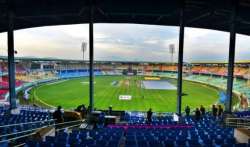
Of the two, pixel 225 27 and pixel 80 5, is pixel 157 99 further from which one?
pixel 80 5

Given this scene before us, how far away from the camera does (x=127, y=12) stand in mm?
16688

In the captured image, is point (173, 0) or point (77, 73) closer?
point (173, 0)

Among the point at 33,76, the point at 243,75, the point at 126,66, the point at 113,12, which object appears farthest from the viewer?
the point at 126,66

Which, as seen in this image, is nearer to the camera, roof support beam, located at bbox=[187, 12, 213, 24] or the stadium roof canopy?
the stadium roof canopy

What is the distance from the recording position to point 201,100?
40594 millimetres

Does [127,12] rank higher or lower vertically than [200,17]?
higher

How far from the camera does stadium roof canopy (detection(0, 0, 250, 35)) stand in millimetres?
14469

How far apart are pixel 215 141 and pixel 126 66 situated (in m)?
104

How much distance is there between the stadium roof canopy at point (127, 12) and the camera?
47.5 ft

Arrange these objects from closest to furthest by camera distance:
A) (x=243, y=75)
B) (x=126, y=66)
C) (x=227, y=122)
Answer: (x=227, y=122) < (x=243, y=75) < (x=126, y=66)

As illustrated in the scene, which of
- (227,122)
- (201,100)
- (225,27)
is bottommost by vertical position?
(201,100)

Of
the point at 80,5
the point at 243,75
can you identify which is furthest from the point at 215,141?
the point at 243,75

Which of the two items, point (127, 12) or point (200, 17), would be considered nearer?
point (127, 12)

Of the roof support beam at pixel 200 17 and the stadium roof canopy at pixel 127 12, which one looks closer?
the stadium roof canopy at pixel 127 12
